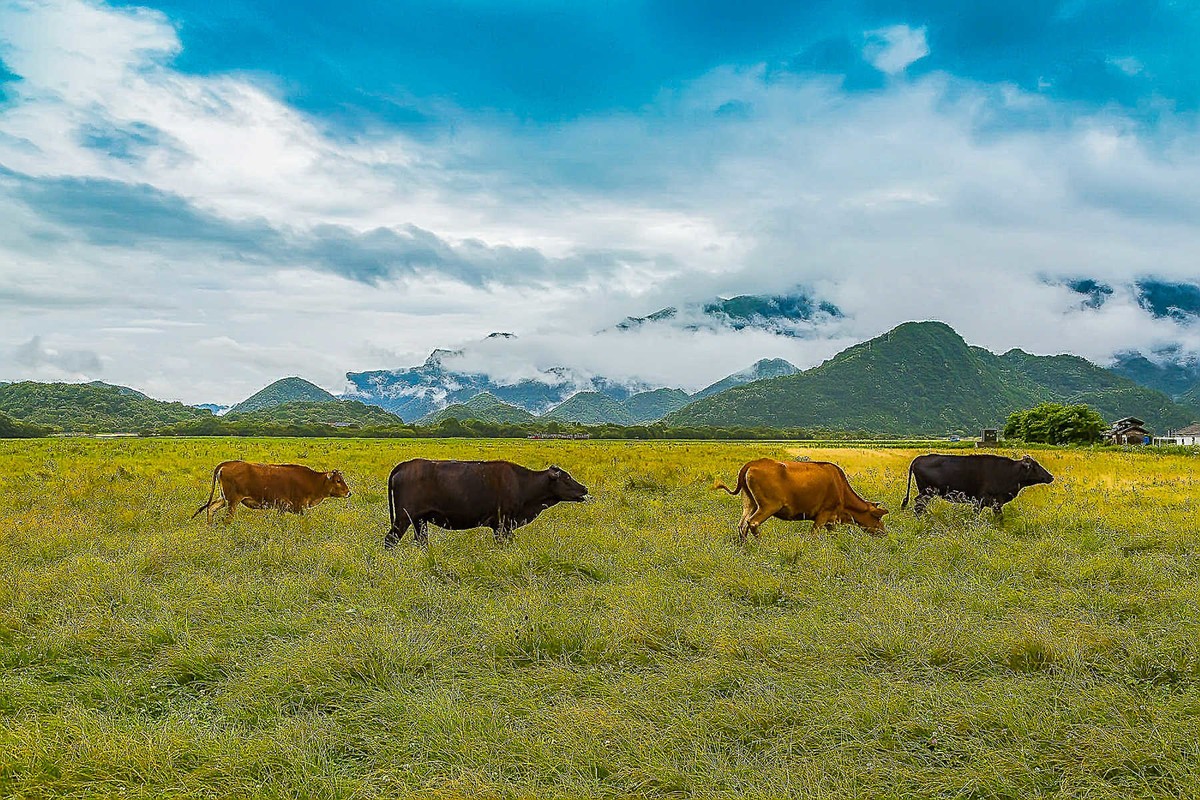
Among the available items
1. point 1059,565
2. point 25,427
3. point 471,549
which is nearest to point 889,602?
point 1059,565

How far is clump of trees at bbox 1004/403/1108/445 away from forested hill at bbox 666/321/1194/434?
71.4 meters

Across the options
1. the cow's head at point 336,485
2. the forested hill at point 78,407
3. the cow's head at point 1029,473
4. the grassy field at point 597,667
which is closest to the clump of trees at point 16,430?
the forested hill at point 78,407

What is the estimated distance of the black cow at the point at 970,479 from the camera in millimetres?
13922

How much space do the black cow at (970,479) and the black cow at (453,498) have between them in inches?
308

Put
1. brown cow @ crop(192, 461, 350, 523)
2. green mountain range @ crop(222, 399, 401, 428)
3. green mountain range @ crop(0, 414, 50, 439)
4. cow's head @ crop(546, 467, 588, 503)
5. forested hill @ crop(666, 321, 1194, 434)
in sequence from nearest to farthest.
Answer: cow's head @ crop(546, 467, 588, 503) < brown cow @ crop(192, 461, 350, 523) < green mountain range @ crop(0, 414, 50, 439) < green mountain range @ crop(222, 399, 401, 428) < forested hill @ crop(666, 321, 1194, 434)

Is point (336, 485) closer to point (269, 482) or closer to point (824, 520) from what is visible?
point (269, 482)

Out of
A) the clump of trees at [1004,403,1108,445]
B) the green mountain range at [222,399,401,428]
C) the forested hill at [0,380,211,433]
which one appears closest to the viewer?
the clump of trees at [1004,403,1108,445]

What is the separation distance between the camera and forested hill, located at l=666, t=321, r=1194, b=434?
15088 cm

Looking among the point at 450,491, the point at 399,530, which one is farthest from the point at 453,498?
the point at 399,530

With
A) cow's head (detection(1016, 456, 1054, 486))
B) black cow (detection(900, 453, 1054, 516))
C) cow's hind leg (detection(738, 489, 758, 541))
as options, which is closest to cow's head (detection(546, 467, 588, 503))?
cow's hind leg (detection(738, 489, 758, 541))

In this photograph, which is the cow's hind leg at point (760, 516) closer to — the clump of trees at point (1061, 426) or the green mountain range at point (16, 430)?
the clump of trees at point (1061, 426)

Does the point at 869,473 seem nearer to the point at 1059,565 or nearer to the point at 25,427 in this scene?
the point at 1059,565

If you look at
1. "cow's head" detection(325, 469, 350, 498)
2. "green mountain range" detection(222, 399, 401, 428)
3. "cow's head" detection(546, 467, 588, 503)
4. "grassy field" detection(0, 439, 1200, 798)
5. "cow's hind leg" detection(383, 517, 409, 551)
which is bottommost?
"grassy field" detection(0, 439, 1200, 798)

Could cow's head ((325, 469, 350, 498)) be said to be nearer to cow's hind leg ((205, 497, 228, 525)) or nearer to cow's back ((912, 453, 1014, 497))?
cow's hind leg ((205, 497, 228, 525))
